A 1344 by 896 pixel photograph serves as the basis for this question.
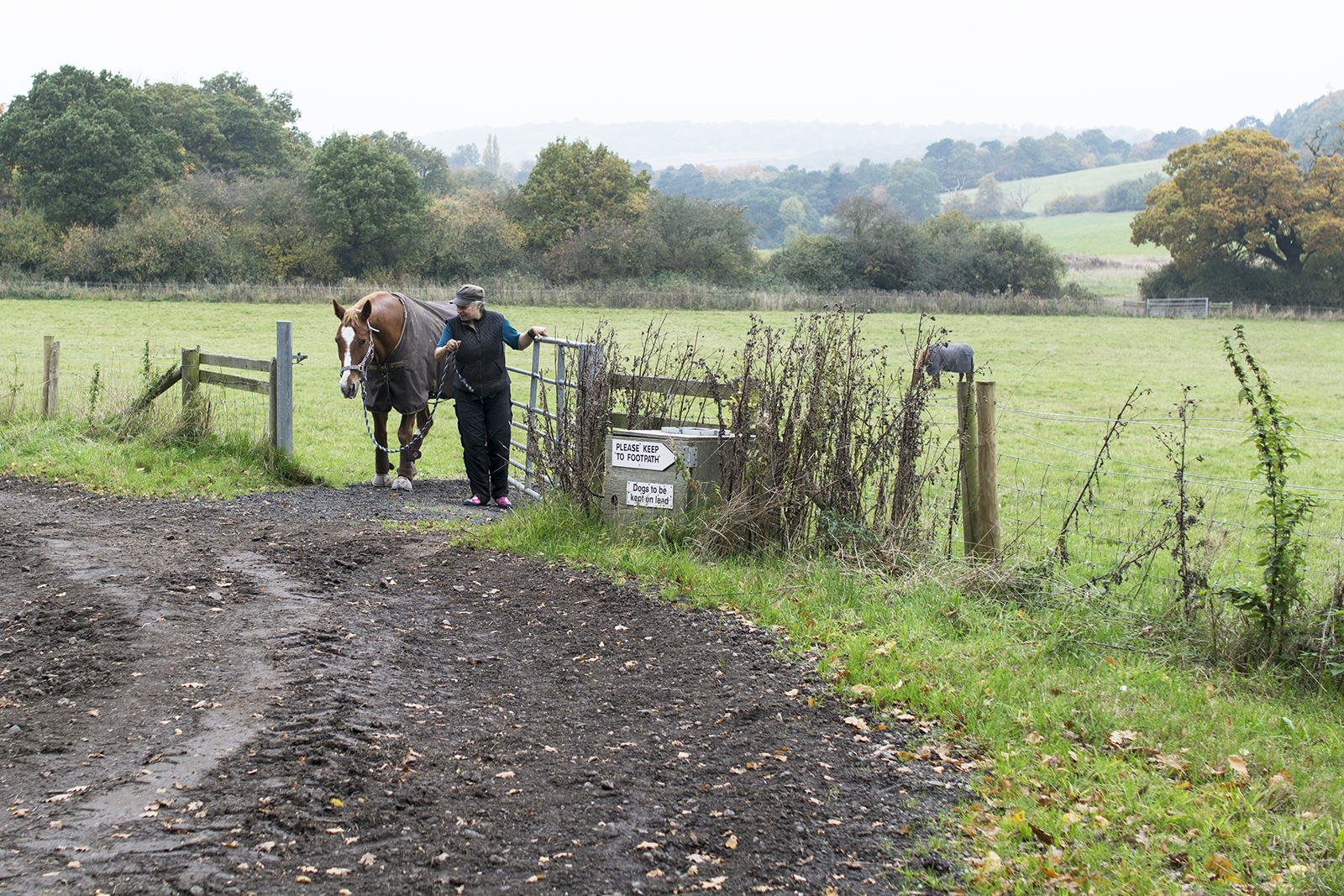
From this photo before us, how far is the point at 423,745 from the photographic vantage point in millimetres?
4117

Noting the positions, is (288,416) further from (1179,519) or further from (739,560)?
(1179,519)

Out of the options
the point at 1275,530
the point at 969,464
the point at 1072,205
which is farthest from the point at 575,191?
the point at 1072,205

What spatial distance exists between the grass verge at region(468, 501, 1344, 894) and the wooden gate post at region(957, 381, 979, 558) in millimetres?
309

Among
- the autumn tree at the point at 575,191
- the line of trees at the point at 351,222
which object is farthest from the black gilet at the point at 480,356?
the autumn tree at the point at 575,191

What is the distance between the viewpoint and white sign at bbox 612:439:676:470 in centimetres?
689

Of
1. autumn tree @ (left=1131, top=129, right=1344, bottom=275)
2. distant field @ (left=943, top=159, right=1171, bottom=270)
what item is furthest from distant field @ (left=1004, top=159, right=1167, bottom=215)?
autumn tree @ (left=1131, top=129, right=1344, bottom=275)

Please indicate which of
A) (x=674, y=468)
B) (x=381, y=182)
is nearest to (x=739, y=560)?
(x=674, y=468)

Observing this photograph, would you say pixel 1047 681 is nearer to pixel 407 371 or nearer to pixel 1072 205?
pixel 407 371

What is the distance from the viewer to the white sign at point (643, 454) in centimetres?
689

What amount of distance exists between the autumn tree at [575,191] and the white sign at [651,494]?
49.6 m

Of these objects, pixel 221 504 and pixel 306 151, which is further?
pixel 306 151

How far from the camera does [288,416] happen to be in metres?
10.5

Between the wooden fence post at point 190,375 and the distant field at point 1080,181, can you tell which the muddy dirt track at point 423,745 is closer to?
the wooden fence post at point 190,375

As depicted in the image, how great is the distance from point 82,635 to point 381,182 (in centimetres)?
4854
